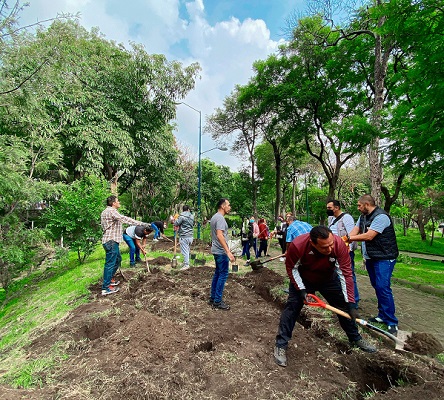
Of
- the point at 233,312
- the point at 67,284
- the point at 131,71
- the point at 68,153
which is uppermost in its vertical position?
the point at 131,71

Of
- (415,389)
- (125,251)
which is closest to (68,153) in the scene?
(125,251)

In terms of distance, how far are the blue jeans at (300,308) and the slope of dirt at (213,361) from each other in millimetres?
219

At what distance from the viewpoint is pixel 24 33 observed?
512 centimetres

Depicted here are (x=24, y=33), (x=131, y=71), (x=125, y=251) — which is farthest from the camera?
(x=131, y=71)

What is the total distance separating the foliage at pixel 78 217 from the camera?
8.23 m

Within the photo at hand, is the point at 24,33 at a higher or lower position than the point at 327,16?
lower

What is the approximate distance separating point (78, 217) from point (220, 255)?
6094mm

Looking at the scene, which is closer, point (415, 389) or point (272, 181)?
point (415, 389)

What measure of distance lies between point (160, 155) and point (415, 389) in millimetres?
14729

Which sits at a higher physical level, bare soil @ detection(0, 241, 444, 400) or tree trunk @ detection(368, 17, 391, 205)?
tree trunk @ detection(368, 17, 391, 205)

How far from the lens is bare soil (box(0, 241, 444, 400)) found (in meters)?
2.30

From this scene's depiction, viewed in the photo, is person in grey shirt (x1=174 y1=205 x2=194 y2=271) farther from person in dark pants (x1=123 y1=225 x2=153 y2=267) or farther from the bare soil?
the bare soil

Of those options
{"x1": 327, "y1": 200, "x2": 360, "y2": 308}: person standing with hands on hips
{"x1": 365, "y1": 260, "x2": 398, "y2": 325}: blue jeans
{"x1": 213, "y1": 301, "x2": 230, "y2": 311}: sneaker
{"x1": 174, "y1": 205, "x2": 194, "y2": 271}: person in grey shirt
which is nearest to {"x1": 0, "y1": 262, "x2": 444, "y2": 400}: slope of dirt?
{"x1": 213, "y1": 301, "x2": 230, "y2": 311}: sneaker

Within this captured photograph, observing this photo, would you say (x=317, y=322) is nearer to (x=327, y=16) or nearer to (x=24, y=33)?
(x=24, y=33)
